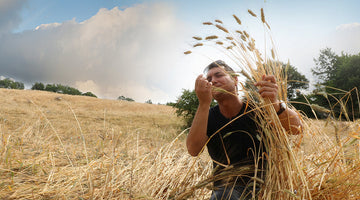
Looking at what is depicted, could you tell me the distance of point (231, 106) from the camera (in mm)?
1749

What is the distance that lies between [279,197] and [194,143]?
0.64 meters

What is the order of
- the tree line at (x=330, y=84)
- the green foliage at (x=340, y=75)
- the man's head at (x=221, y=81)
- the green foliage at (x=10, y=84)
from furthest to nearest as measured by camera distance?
→ the green foliage at (x=10, y=84), the green foliage at (x=340, y=75), the tree line at (x=330, y=84), the man's head at (x=221, y=81)

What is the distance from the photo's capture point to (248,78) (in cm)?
133

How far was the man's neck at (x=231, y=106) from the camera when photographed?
1723 millimetres

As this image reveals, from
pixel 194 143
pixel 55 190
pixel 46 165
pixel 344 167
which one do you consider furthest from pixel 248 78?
pixel 46 165

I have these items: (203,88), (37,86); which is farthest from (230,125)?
(37,86)

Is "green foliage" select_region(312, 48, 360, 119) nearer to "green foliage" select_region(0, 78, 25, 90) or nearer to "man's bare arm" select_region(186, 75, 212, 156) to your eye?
"man's bare arm" select_region(186, 75, 212, 156)

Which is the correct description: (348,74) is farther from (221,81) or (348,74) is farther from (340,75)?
(221,81)

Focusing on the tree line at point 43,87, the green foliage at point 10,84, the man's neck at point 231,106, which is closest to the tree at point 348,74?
the man's neck at point 231,106

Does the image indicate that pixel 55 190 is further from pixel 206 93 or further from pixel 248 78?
pixel 248 78

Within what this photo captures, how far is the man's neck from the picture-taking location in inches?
67.8

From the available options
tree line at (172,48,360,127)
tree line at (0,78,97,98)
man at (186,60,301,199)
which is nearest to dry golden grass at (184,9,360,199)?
man at (186,60,301,199)

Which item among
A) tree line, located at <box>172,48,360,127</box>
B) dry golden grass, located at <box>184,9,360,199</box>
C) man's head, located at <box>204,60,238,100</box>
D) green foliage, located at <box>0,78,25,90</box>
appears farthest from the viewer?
green foliage, located at <box>0,78,25,90</box>

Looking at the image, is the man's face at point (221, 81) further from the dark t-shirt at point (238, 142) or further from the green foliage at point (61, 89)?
the green foliage at point (61, 89)
